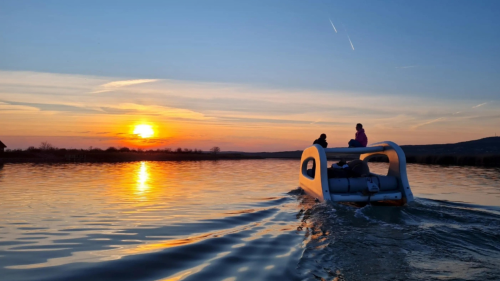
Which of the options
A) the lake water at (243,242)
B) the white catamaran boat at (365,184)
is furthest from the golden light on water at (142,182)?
the white catamaran boat at (365,184)

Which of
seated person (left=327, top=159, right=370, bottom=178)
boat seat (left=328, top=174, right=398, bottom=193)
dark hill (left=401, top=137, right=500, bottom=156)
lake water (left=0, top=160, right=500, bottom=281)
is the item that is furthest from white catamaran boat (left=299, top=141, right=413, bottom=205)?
dark hill (left=401, top=137, right=500, bottom=156)

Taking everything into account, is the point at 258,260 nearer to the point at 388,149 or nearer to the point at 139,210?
the point at 139,210

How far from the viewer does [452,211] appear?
847 cm

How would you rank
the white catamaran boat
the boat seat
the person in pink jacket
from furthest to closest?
1. the person in pink jacket
2. the boat seat
3. the white catamaran boat

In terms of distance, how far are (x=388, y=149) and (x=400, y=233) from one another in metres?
4.84

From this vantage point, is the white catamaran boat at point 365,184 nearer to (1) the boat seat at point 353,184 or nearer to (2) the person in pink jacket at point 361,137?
(1) the boat seat at point 353,184

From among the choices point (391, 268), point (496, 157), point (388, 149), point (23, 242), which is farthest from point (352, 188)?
point (496, 157)

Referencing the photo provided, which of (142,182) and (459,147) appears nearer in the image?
(142,182)

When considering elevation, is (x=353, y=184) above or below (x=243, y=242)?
above

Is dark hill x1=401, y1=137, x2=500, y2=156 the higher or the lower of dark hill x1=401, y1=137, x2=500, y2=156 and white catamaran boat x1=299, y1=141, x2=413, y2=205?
the higher

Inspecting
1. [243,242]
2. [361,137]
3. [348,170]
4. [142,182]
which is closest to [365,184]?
[348,170]

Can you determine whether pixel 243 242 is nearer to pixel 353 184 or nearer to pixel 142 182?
pixel 353 184

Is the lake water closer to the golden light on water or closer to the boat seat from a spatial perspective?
the boat seat

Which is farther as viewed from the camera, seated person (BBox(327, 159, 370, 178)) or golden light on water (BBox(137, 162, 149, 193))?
golden light on water (BBox(137, 162, 149, 193))
